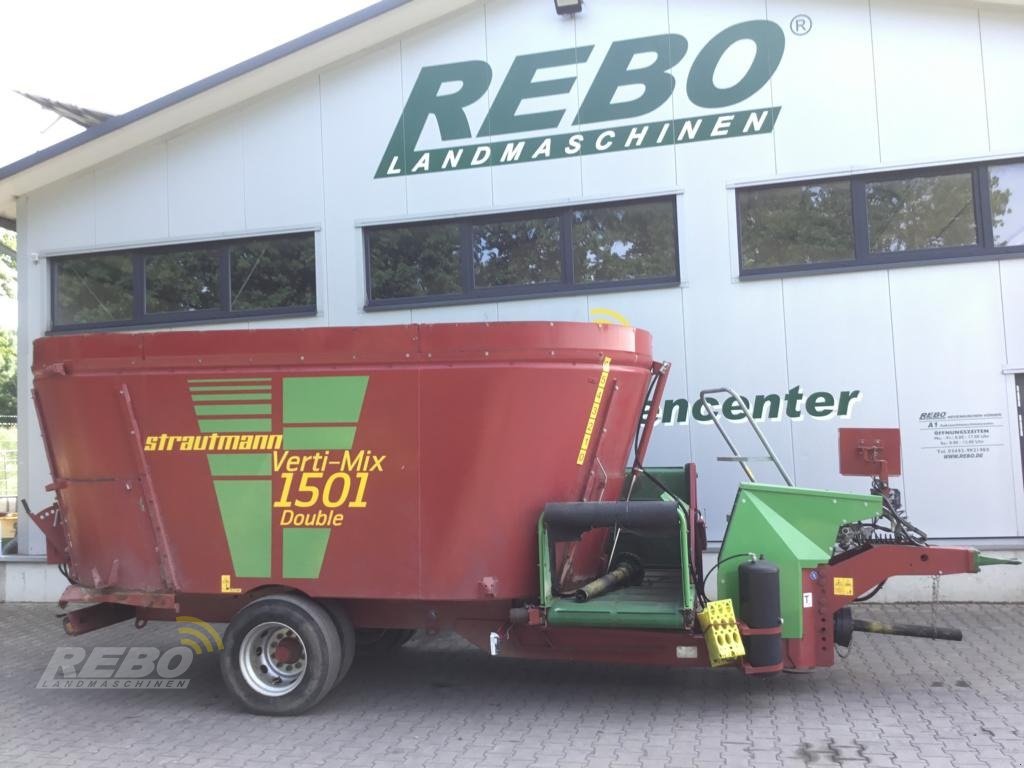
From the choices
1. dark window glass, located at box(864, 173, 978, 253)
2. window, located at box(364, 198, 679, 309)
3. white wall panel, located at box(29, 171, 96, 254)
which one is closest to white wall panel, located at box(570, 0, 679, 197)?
window, located at box(364, 198, 679, 309)

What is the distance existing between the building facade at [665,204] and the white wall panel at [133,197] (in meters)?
0.03

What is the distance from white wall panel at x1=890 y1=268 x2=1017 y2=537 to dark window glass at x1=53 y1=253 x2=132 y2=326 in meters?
8.38

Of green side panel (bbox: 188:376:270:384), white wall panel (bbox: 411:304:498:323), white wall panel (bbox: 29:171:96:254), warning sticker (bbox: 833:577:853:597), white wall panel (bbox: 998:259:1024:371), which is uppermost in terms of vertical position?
white wall panel (bbox: 29:171:96:254)

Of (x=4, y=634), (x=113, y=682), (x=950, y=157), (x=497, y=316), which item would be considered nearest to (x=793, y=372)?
(x=950, y=157)

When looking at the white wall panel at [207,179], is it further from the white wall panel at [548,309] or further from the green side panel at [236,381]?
the green side panel at [236,381]

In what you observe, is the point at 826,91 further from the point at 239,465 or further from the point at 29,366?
the point at 29,366

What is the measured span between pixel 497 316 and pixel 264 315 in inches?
105

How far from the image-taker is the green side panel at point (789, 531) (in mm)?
4949

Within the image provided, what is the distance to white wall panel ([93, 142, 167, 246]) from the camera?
31.0 feet

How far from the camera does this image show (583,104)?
8438mm

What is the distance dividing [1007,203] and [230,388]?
23.3 ft

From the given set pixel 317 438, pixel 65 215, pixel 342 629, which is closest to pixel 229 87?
pixel 65 215

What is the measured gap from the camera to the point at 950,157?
773 centimetres

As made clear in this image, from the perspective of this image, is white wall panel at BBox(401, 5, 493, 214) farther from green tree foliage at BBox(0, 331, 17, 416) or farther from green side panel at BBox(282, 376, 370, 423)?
green tree foliage at BBox(0, 331, 17, 416)
